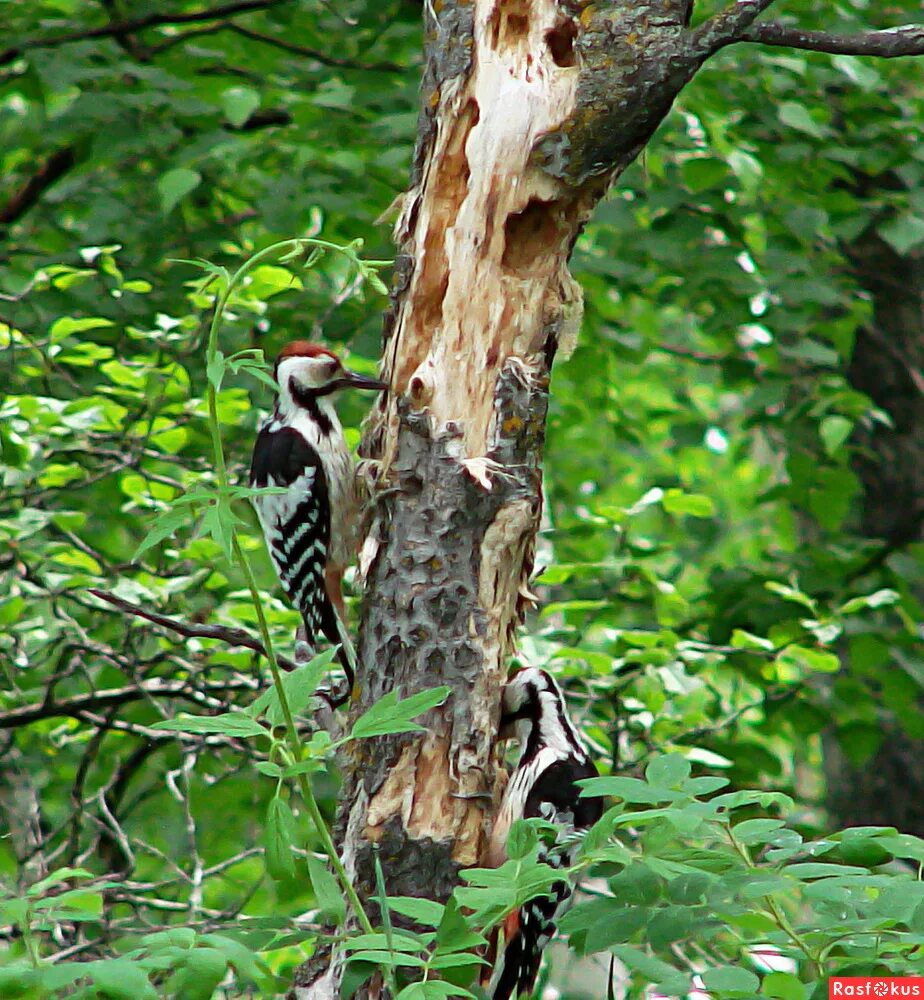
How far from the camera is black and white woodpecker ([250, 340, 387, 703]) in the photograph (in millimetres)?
3055

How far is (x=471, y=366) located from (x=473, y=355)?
22 millimetres

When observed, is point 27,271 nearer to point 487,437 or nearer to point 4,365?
point 4,365

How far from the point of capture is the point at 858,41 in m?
2.05

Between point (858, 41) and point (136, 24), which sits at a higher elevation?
point (858, 41)

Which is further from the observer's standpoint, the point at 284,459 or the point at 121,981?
the point at 284,459

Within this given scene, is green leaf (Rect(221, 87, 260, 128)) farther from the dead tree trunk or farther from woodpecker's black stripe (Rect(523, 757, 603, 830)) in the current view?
woodpecker's black stripe (Rect(523, 757, 603, 830))

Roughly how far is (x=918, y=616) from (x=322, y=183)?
2461 millimetres

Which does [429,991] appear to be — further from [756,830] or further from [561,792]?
[561,792]

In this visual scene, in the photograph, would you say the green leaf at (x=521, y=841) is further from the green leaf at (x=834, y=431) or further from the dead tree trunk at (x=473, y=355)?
the green leaf at (x=834, y=431)

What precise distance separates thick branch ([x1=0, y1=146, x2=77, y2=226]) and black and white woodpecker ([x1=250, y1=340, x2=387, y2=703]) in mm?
1950

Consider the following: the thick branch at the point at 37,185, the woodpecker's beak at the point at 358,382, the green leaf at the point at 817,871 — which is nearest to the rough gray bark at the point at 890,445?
the woodpecker's beak at the point at 358,382

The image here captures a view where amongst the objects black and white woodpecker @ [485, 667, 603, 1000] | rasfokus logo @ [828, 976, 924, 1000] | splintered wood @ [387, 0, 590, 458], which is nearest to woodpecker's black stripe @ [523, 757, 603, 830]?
black and white woodpecker @ [485, 667, 603, 1000]

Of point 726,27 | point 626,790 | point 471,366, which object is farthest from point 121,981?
point 726,27

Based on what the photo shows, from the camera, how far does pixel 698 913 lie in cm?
153
